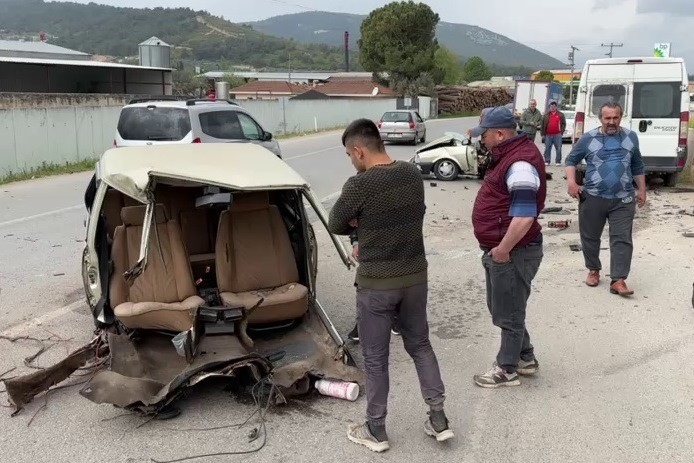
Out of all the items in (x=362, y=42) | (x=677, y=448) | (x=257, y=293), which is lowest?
A: (x=677, y=448)

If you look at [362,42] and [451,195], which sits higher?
[362,42]

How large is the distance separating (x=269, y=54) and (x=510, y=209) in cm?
14182

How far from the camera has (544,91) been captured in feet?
117

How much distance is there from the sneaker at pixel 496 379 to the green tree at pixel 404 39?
58461mm

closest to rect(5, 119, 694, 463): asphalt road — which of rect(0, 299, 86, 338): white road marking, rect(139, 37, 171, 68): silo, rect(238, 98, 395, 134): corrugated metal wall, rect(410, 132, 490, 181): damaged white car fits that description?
rect(0, 299, 86, 338): white road marking

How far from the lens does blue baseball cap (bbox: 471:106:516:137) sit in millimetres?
4246

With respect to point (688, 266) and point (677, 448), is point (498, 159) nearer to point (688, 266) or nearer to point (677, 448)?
point (677, 448)

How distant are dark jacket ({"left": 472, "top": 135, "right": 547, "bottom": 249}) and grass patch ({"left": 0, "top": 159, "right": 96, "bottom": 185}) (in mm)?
13526

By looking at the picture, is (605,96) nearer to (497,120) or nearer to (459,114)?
(497,120)

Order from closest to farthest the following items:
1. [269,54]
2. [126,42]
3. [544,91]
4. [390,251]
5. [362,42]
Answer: [390,251]
[544,91]
[362,42]
[126,42]
[269,54]

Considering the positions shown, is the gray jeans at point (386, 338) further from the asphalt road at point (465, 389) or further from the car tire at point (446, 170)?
the car tire at point (446, 170)

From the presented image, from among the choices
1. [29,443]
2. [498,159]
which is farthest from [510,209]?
[29,443]

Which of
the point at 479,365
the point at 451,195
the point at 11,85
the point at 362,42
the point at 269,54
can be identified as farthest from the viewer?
the point at 269,54

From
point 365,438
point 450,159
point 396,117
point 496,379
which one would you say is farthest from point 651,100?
point 396,117
